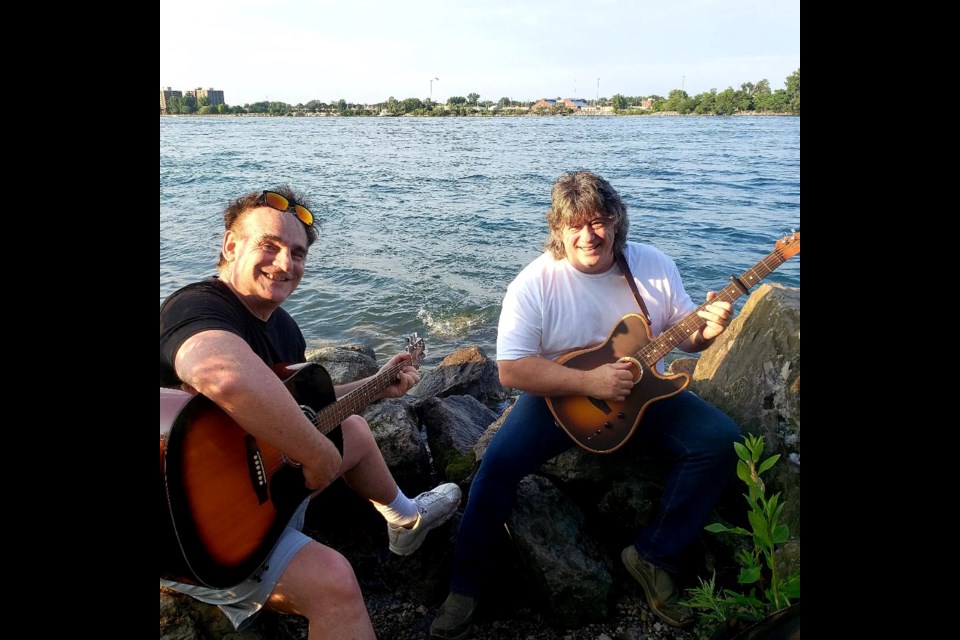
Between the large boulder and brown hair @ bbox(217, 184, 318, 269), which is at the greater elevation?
→ brown hair @ bbox(217, 184, 318, 269)

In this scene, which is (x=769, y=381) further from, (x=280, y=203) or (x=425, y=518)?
(x=280, y=203)

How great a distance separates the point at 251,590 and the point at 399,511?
3.28ft

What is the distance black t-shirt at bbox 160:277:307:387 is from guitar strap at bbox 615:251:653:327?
5.43ft

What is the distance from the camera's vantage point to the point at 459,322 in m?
10.7

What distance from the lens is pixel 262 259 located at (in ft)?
9.48

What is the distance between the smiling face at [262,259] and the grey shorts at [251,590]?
0.97 meters

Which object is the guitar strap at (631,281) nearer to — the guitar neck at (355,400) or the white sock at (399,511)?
the guitar neck at (355,400)

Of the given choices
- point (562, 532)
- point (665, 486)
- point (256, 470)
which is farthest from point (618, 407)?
point (256, 470)

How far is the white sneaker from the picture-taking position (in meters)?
3.49

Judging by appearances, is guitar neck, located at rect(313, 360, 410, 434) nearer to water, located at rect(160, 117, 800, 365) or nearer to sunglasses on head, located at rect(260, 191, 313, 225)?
sunglasses on head, located at rect(260, 191, 313, 225)

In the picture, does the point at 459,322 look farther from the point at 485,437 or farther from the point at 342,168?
the point at 342,168

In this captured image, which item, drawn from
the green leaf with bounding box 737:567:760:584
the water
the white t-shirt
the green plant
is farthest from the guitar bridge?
the water

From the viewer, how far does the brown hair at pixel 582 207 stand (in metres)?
3.46
